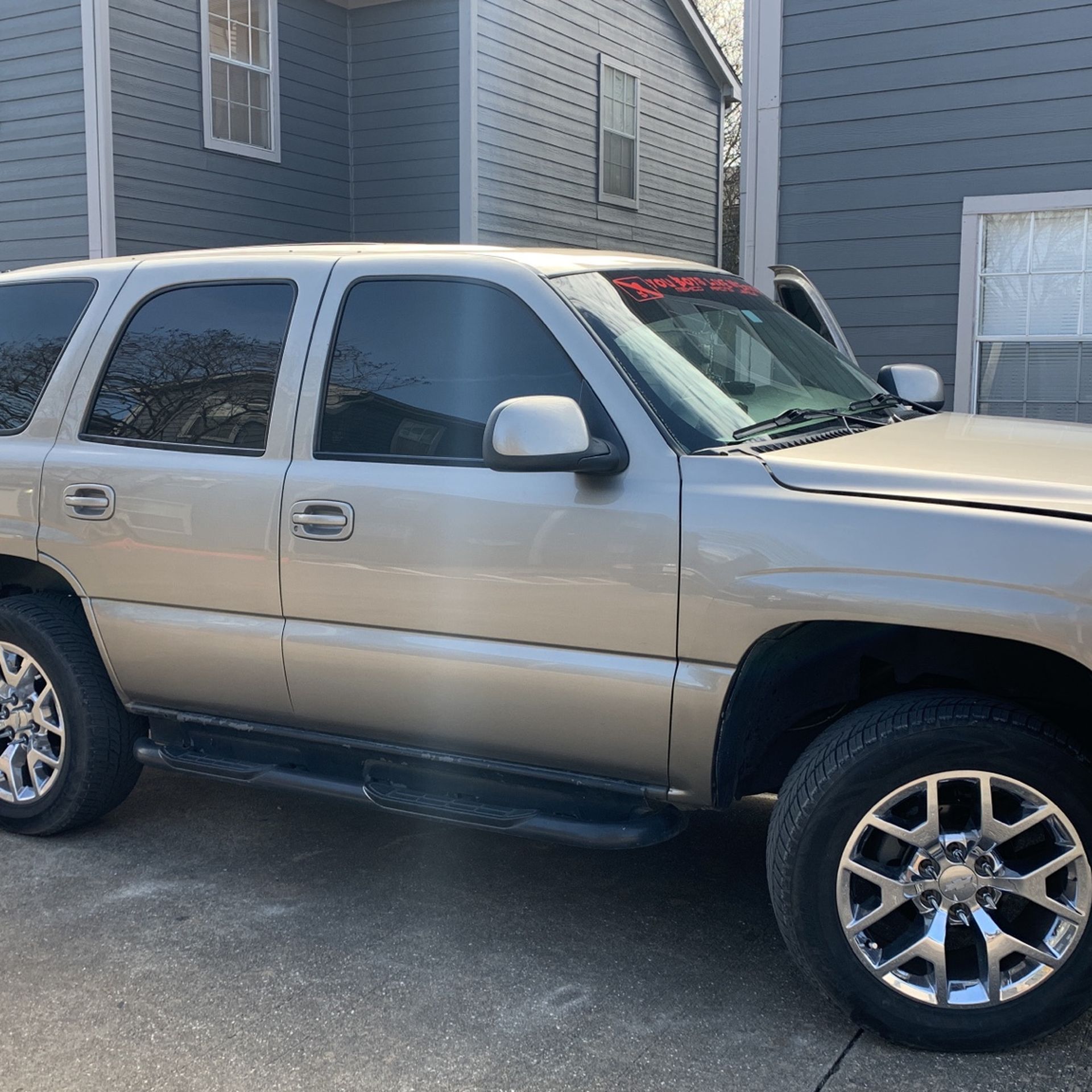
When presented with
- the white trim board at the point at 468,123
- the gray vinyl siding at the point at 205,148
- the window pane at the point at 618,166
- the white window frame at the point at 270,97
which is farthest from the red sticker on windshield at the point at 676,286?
the window pane at the point at 618,166

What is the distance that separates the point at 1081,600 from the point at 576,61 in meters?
13.4

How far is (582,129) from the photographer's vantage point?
15062 mm

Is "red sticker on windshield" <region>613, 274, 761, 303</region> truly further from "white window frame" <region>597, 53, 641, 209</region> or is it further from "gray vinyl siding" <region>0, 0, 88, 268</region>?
"white window frame" <region>597, 53, 641, 209</region>

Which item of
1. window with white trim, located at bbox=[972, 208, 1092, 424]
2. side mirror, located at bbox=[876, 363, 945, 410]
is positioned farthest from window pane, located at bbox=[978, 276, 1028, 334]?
side mirror, located at bbox=[876, 363, 945, 410]

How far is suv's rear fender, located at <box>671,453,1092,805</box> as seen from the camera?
2.84 metres

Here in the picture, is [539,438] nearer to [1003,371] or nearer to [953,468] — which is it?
[953,468]

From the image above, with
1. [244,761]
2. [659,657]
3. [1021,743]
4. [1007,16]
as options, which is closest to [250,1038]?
[244,761]

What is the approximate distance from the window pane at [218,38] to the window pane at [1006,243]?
7.89 meters

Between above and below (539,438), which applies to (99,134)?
above

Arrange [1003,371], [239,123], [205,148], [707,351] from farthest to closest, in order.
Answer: [239,123], [205,148], [1003,371], [707,351]

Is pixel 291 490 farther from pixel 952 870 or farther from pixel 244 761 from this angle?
pixel 952 870

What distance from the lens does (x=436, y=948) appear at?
3.64m

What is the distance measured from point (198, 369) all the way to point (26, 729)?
144 centimetres

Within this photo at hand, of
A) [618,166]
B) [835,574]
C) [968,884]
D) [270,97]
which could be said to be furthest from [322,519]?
[618,166]
